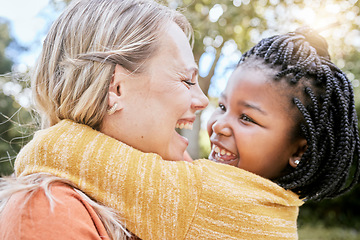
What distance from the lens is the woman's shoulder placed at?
1.24m

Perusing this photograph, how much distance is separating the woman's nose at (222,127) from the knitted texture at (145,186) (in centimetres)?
53

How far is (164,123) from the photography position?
68.5 inches

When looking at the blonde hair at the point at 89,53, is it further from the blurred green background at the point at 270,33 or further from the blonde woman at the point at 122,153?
the blurred green background at the point at 270,33

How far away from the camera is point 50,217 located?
1.27 m

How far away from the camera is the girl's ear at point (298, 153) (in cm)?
203

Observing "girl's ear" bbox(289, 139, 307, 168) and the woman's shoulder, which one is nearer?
the woman's shoulder

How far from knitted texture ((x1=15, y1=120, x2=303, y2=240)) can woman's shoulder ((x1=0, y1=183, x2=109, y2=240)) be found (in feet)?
0.29

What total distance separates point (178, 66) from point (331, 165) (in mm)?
1022

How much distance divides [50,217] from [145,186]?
0.38 m

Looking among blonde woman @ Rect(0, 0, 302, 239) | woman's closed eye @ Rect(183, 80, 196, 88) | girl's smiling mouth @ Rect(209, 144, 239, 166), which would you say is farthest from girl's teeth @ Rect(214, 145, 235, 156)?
woman's closed eye @ Rect(183, 80, 196, 88)

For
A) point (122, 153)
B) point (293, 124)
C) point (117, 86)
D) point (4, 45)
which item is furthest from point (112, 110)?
point (4, 45)

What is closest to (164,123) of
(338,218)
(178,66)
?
(178,66)

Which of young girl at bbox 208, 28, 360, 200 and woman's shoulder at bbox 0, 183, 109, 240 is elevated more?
woman's shoulder at bbox 0, 183, 109, 240

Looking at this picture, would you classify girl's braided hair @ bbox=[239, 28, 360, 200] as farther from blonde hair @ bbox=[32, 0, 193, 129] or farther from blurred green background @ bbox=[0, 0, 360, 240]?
blurred green background @ bbox=[0, 0, 360, 240]
